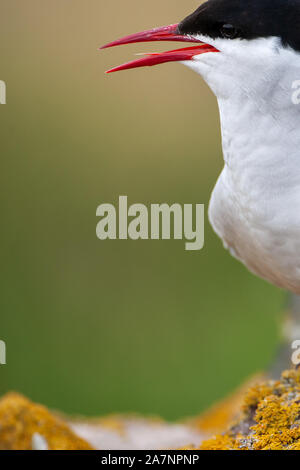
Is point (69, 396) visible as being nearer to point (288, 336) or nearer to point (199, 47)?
point (288, 336)

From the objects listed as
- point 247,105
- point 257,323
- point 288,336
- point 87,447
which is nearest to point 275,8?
point 247,105

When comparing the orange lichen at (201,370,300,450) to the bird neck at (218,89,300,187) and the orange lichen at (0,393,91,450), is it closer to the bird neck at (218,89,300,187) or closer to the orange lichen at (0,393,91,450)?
the orange lichen at (0,393,91,450)

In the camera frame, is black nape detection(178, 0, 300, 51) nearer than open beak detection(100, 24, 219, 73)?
Yes

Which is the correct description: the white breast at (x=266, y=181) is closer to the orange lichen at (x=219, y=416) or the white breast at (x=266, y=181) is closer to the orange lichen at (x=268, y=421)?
the orange lichen at (x=268, y=421)

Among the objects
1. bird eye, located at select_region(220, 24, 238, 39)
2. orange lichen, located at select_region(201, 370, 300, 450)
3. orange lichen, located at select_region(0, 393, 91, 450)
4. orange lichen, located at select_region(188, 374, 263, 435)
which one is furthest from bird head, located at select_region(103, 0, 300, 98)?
orange lichen, located at select_region(188, 374, 263, 435)

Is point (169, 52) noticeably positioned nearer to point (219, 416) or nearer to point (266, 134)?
point (266, 134)
